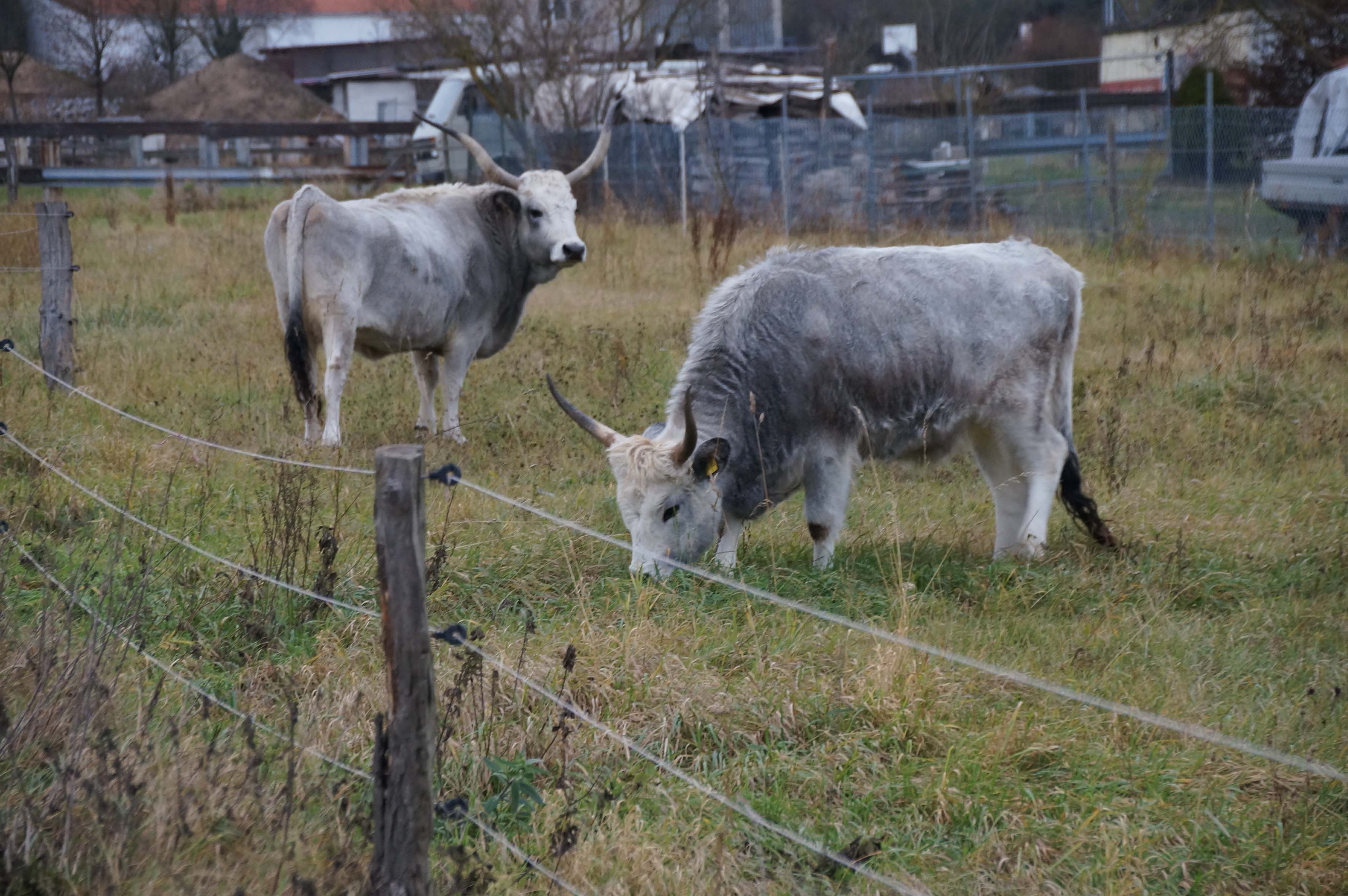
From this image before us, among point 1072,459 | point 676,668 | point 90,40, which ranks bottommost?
point 676,668

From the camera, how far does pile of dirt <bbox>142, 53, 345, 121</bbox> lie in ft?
126

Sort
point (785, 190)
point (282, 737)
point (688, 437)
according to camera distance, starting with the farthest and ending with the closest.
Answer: point (785, 190), point (688, 437), point (282, 737)

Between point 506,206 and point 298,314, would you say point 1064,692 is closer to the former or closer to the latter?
point 298,314

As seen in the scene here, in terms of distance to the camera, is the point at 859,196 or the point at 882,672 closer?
the point at 882,672

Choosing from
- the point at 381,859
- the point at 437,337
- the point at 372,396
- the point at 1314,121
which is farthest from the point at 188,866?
the point at 1314,121

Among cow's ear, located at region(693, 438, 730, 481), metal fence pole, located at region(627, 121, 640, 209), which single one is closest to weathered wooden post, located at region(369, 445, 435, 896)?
cow's ear, located at region(693, 438, 730, 481)

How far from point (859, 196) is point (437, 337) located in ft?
34.0

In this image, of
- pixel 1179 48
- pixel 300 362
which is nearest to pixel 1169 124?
pixel 1179 48

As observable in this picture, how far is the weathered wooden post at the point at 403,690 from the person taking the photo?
8.89 feet

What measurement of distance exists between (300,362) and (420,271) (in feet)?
3.35

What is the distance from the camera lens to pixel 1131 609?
5098 mm

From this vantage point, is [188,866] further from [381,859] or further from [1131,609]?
[1131,609]

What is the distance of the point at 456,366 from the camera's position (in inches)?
330

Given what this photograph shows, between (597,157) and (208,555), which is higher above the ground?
(597,157)
